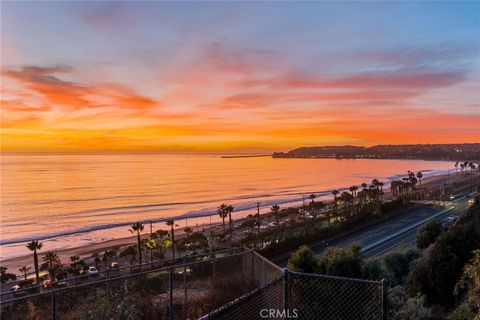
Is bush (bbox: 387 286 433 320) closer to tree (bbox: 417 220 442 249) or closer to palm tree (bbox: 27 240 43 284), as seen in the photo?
tree (bbox: 417 220 442 249)

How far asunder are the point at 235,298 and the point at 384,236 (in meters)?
35.7

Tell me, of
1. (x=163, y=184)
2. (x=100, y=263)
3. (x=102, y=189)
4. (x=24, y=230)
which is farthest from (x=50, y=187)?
(x=100, y=263)

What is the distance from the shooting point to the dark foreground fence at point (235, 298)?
229 inches

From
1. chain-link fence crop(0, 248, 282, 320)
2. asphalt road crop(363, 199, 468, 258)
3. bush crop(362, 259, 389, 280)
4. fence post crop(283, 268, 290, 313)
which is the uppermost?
fence post crop(283, 268, 290, 313)

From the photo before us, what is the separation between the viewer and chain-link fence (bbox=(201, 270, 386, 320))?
5430 mm

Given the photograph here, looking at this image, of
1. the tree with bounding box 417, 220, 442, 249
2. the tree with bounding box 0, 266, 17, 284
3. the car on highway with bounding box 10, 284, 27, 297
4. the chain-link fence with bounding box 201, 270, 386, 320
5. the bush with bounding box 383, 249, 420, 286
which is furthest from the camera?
the tree with bounding box 0, 266, 17, 284

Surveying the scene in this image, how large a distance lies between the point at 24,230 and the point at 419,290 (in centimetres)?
5311

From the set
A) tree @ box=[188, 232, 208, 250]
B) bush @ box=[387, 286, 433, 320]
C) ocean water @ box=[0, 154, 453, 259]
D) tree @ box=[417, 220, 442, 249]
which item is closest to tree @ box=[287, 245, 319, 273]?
bush @ box=[387, 286, 433, 320]

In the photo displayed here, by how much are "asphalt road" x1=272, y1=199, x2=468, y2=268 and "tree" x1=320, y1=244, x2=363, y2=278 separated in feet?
47.2

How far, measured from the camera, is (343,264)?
56.7 ft

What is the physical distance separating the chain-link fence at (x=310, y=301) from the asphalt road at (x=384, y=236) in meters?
23.4

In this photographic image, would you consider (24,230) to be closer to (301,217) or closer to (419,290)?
(301,217)

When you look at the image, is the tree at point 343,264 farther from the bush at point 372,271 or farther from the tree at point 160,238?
the tree at point 160,238

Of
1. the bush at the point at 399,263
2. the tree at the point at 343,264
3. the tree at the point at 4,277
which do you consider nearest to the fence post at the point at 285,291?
the tree at the point at 343,264
